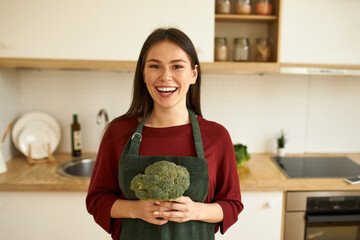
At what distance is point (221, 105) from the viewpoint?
2.40 meters

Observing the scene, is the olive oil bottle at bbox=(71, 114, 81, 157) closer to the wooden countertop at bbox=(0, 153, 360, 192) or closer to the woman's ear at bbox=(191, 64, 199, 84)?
the wooden countertop at bbox=(0, 153, 360, 192)

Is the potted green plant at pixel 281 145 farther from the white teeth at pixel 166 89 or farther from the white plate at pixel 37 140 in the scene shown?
the white plate at pixel 37 140

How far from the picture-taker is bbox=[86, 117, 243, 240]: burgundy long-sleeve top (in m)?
1.08

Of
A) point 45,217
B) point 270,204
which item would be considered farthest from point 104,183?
point 270,204

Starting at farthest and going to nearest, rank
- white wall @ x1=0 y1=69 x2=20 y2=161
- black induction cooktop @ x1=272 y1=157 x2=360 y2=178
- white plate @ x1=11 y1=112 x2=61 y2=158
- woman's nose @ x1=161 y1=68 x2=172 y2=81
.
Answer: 1. white plate @ x1=11 y1=112 x2=61 y2=158
2. white wall @ x1=0 y1=69 x2=20 y2=161
3. black induction cooktop @ x1=272 y1=157 x2=360 y2=178
4. woman's nose @ x1=161 y1=68 x2=172 y2=81

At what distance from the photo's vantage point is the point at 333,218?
183 cm

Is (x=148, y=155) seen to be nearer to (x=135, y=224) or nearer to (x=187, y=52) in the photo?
(x=135, y=224)

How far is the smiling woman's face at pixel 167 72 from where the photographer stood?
1.04 meters

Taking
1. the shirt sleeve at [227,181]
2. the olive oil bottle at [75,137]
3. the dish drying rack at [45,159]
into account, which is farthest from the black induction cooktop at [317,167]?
the dish drying rack at [45,159]

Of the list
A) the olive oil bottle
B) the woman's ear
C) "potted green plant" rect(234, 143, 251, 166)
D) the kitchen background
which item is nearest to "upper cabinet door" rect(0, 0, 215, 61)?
the kitchen background

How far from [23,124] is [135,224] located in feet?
4.96

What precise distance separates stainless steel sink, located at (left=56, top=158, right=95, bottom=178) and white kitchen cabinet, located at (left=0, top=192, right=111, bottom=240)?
0.29 m

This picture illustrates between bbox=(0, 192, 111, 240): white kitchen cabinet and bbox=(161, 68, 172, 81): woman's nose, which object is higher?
bbox=(161, 68, 172, 81): woman's nose

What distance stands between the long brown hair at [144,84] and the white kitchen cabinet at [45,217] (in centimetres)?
85
